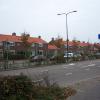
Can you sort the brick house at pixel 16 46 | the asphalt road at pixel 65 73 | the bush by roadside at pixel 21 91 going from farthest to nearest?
the brick house at pixel 16 46, the asphalt road at pixel 65 73, the bush by roadside at pixel 21 91

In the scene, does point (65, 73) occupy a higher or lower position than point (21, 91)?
lower

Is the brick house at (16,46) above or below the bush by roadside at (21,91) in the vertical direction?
above

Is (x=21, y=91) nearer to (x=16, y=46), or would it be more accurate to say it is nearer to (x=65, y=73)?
(x=65, y=73)

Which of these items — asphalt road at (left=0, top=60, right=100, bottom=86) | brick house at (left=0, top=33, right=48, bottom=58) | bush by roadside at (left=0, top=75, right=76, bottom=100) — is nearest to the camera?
bush by roadside at (left=0, top=75, right=76, bottom=100)

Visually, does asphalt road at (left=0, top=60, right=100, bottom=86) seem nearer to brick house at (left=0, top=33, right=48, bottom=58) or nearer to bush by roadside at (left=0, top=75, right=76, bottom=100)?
bush by roadside at (left=0, top=75, right=76, bottom=100)

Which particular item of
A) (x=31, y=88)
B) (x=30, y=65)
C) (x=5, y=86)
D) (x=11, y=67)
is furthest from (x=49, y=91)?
(x=30, y=65)

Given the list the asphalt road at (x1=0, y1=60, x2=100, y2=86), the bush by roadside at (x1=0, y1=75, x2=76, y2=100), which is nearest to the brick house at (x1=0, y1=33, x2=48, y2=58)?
the asphalt road at (x1=0, y1=60, x2=100, y2=86)

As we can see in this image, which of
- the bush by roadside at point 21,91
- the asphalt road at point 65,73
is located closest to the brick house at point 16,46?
the asphalt road at point 65,73

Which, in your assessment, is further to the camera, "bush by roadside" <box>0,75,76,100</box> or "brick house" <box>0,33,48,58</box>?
"brick house" <box>0,33,48,58</box>

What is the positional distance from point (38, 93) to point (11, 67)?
25.2 meters

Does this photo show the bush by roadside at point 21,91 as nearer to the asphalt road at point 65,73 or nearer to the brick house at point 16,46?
the asphalt road at point 65,73

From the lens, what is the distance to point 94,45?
12862 centimetres

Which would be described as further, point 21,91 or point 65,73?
point 65,73

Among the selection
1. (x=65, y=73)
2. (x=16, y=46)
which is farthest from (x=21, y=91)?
(x=16, y=46)
